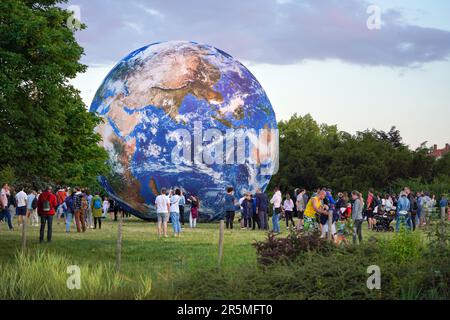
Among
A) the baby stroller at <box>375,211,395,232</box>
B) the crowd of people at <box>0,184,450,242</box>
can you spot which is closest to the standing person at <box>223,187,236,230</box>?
the crowd of people at <box>0,184,450,242</box>

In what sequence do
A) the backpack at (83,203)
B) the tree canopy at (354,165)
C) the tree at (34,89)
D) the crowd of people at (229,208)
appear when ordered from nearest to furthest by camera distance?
the tree at (34,89), the crowd of people at (229,208), the backpack at (83,203), the tree canopy at (354,165)

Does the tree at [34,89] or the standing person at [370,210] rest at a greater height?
the tree at [34,89]

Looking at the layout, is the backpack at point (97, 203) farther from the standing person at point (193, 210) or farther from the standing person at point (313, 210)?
the standing person at point (313, 210)

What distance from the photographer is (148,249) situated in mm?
21203

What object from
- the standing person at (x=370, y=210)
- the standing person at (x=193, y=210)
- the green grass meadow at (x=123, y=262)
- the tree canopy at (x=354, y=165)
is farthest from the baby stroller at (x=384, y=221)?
the tree canopy at (x=354, y=165)

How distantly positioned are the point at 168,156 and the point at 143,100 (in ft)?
7.88

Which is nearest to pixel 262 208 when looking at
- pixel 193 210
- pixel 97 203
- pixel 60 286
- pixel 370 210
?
pixel 193 210

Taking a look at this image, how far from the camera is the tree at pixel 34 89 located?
1836cm

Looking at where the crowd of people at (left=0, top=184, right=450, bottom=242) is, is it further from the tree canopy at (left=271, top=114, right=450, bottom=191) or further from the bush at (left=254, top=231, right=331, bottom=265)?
the tree canopy at (left=271, top=114, right=450, bottom=191)

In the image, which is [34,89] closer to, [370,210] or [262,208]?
[262,208]

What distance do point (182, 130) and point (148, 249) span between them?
11.1m

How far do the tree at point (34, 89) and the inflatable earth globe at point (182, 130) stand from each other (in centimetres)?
1133

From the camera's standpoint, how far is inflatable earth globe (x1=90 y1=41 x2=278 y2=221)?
105 ft

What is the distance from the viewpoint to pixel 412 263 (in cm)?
1241
